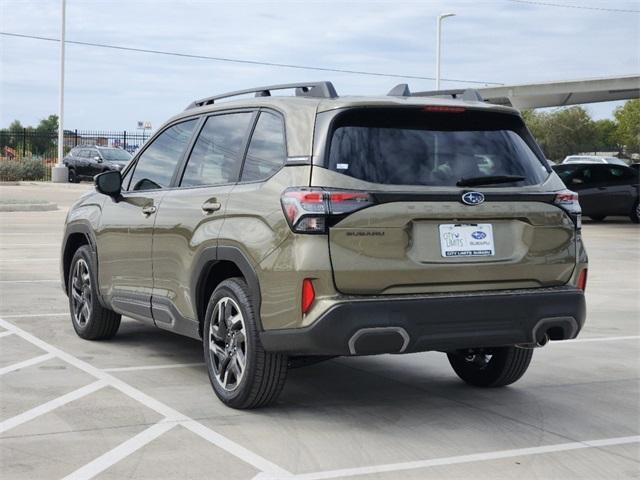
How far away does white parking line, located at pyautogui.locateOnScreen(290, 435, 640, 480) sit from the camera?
5.13 metres

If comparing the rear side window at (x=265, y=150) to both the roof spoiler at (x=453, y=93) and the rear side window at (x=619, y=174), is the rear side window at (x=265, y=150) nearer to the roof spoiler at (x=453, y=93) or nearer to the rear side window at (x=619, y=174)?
the roof spoiler at (x=453, y=93)

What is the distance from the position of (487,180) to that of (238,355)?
1767mm

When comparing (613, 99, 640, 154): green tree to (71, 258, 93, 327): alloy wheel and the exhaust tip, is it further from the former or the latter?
the exhaust tip

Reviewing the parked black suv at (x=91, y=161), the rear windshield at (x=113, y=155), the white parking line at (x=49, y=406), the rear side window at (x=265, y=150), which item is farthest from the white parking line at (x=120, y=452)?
the rear windshield at (x=113, y=155)

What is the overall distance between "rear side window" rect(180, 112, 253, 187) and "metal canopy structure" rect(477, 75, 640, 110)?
31.9 meters

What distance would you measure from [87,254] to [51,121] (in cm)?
10938

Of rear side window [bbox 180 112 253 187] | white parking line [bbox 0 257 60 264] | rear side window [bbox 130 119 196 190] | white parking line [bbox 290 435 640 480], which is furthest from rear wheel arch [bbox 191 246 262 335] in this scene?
white parking line [bbox 0 257 60 264]

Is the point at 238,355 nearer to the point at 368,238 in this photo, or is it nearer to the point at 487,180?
the point at 368,238

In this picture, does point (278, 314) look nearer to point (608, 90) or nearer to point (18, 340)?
point (18, 340)

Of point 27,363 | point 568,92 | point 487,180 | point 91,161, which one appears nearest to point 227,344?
point 487,180

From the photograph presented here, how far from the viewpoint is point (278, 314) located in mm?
5879

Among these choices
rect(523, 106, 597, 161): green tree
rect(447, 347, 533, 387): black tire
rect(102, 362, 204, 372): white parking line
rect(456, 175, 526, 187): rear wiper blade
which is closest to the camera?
rect(456, 175, 526, 187): rear wiper blade

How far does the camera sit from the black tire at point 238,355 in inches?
241

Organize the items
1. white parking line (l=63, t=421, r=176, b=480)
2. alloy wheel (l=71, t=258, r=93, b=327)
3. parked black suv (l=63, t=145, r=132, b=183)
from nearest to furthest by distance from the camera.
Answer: white parking line (l=63, t=421, r=176, b=480)
alloy wheel (l=71, t=258, r=93, b=327)
parked black suv (l=63, t=145, r=132, b=183)
